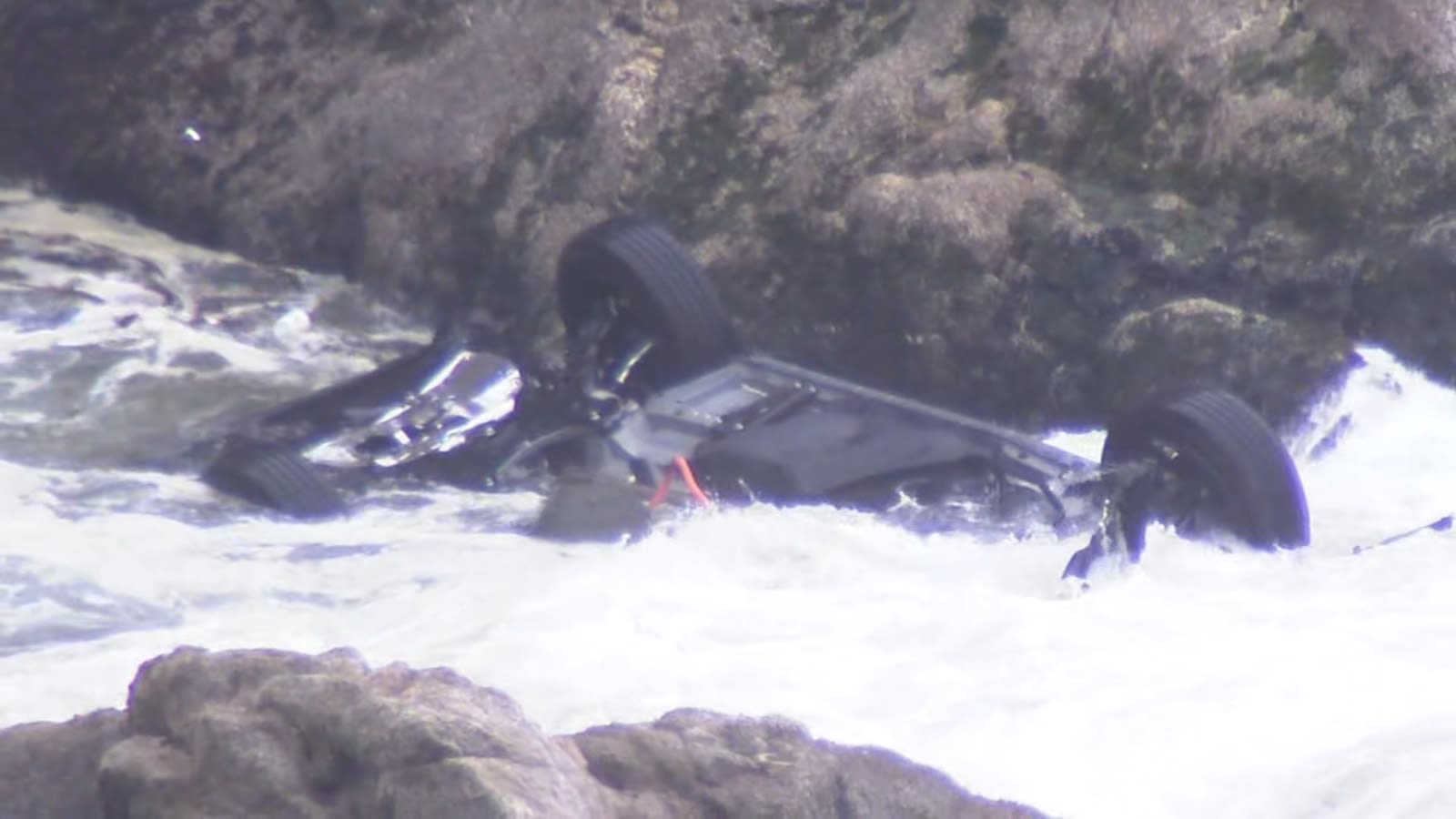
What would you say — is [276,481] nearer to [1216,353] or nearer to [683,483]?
[683,483]

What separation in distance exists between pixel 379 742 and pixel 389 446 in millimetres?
4338

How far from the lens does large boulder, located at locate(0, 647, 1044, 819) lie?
2.96 m

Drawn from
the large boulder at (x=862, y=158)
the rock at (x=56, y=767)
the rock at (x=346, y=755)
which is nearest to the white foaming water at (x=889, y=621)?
the large boulder at (x=862, y=158)

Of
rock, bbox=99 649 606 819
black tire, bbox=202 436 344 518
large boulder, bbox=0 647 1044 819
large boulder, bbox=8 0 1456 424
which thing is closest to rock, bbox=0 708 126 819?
large boulder, bbox=0 647 1044 819

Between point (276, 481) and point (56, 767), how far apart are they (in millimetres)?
3384

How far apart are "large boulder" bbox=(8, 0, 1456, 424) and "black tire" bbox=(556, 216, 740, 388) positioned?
42.1 inches

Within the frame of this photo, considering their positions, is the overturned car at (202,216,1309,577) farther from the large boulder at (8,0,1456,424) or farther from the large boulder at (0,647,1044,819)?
the large boulder at (0,647,1044,819)

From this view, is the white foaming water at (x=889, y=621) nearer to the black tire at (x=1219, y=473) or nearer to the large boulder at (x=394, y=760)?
the black tire at (x=1219, y=473)

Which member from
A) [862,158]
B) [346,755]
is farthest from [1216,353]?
[346,755]

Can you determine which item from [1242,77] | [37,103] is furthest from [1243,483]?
[37,103]

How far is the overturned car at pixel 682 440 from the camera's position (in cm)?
618

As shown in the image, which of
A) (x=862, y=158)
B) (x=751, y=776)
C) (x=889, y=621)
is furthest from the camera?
(x=862, y=158)

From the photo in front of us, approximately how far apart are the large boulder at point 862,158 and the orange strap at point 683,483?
1906mm

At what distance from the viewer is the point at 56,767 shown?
130 inches
